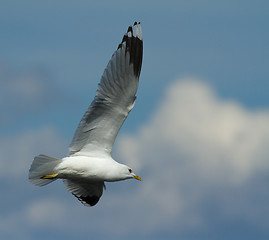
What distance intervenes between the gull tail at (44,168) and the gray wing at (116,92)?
2.78 ft

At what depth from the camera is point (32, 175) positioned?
19.3 metres

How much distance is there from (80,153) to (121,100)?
5.48 feet

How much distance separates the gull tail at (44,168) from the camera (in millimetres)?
19062

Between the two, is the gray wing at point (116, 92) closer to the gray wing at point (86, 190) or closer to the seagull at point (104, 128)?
the seagull at point (104, 128)

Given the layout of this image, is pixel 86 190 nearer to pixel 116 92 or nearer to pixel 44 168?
pixel 44 168

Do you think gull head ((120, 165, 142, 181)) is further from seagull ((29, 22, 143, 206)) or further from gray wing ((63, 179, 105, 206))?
gray wing ((63, 179, 105, 206))

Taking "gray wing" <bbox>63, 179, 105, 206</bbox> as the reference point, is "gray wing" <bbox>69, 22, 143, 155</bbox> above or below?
above

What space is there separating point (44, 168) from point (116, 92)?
240cm

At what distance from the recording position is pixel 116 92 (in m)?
18.8

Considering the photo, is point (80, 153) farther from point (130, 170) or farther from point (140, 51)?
point (140, 51)

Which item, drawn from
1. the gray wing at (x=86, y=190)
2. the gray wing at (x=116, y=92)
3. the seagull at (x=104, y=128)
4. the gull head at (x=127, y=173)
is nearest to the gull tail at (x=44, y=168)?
the seagull at (x=104, y=128)

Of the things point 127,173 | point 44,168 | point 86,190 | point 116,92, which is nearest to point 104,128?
point 116,92

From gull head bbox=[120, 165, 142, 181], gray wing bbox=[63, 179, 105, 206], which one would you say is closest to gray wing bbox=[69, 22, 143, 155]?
gull head bbox=[120, 165, 142, 181]

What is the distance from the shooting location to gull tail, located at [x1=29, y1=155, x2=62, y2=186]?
62.5 feet
